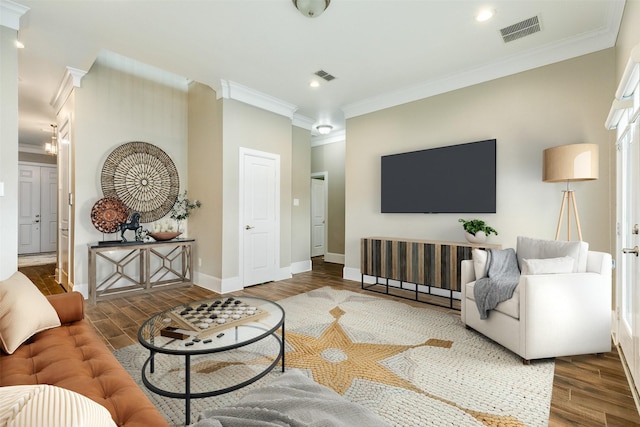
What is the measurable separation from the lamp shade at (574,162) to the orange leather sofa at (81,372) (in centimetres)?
338

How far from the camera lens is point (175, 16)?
2707 millimetres

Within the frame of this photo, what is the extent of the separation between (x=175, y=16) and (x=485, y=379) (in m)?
3.81

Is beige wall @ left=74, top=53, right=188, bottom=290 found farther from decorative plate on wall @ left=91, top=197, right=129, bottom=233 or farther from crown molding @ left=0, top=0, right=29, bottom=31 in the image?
crown molding @ left=0, top=0, right=29, bottom=31

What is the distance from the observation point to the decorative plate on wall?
3871mm

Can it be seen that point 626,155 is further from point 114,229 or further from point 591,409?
point 114,229

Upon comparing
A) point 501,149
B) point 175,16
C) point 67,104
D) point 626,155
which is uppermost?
point 175,16

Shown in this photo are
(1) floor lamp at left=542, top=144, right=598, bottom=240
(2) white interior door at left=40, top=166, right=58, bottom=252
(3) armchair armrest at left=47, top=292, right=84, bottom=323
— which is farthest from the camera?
(2) white interior door at left=40, top=166, right=58, bottom=252

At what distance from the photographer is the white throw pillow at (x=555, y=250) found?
240 centimetres

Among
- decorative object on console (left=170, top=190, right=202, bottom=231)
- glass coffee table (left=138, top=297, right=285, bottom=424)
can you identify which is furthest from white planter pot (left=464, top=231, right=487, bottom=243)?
decorative object on console (left=170, top=190, right=202, bottom=231)

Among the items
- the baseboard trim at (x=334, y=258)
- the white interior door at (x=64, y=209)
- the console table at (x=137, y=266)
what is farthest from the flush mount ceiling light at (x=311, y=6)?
the baseboard trim at (x=334, y=258)

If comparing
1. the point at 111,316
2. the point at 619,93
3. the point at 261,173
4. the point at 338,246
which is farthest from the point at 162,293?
the point at 619,93

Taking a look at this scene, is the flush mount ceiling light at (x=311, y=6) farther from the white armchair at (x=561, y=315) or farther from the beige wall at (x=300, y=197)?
the beige wall at (x=300, y=197)

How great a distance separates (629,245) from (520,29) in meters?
2.14

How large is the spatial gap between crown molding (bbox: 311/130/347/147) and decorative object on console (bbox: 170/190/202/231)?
339 cm
